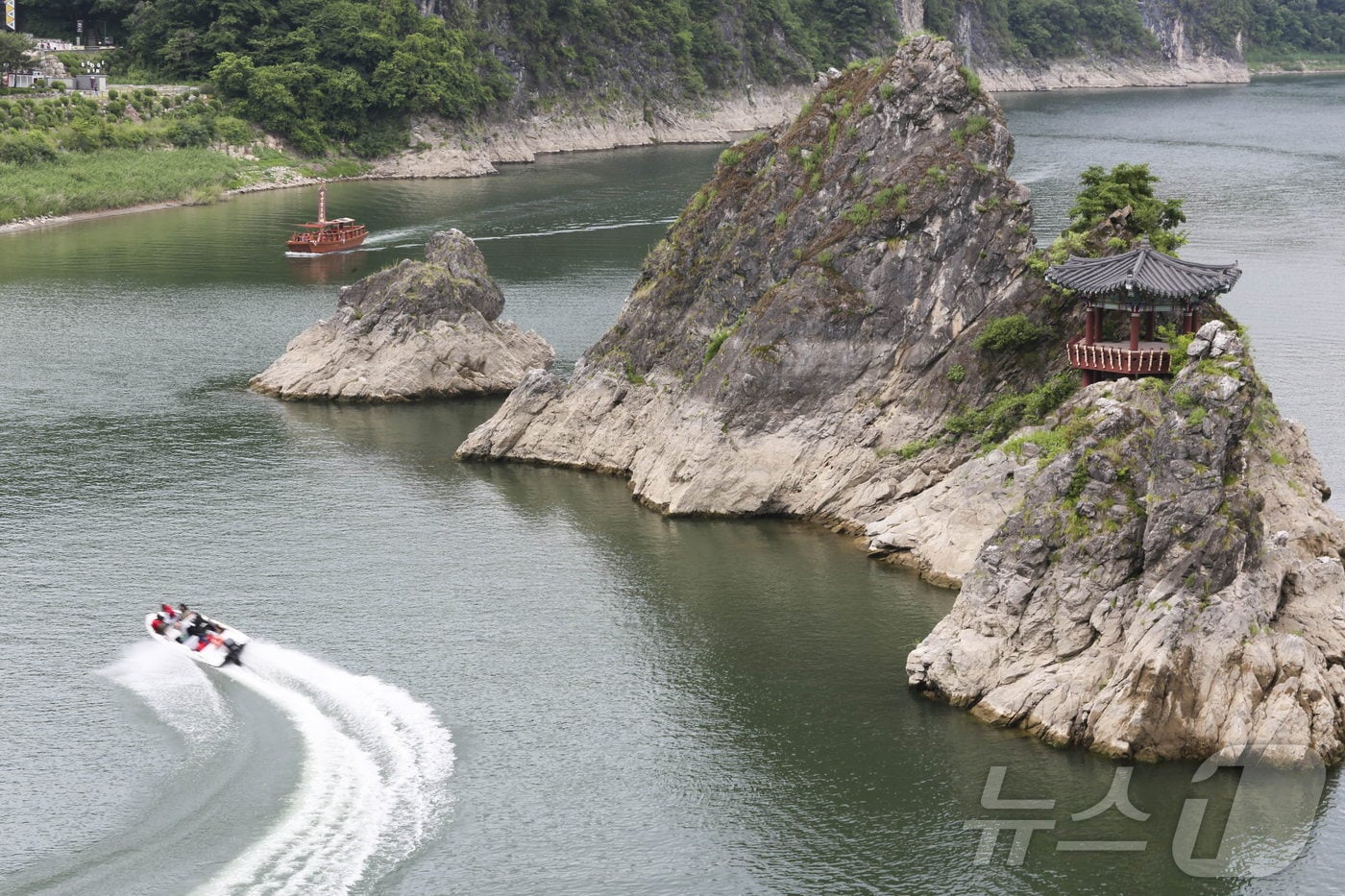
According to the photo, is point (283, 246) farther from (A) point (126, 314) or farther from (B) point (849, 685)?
(B) point (849, 685)

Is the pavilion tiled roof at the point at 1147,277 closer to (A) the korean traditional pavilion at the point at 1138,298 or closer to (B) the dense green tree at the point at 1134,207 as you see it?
(A) the korean traditional pavilion at the point at 1138,298

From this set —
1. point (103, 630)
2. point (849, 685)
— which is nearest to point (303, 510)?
point (103, 630)

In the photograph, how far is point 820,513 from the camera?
214 feet

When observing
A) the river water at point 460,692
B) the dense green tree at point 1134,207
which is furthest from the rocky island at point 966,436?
the dense green tree at point 1134,207

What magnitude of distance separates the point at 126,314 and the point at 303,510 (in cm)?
4615

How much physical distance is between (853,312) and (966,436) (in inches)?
282

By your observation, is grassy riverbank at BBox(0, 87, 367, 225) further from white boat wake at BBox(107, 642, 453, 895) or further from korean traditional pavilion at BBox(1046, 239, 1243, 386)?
korean traditional pavilion at BBox(1046, 239, 1243, 386)

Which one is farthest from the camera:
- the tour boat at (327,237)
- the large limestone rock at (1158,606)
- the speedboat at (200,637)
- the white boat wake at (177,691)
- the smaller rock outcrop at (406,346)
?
the tour boat at (327,237)

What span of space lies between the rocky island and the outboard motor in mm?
20314

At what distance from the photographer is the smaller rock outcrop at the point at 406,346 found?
86.8m

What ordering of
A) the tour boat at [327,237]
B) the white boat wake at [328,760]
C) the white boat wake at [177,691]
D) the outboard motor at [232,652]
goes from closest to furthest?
the white boat wake at [328,760]
the white boat wake at [177,691]
the outboard motor at [232,652]
the tour boat at [327,237]

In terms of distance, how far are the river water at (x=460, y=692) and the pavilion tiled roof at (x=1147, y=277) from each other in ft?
41.5

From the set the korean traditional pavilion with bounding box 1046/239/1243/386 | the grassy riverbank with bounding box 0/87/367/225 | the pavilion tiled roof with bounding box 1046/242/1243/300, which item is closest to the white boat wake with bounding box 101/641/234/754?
the korean traditional pavilion with bounding box 1046/239/1243/386

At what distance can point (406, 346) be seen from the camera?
3435 inches
